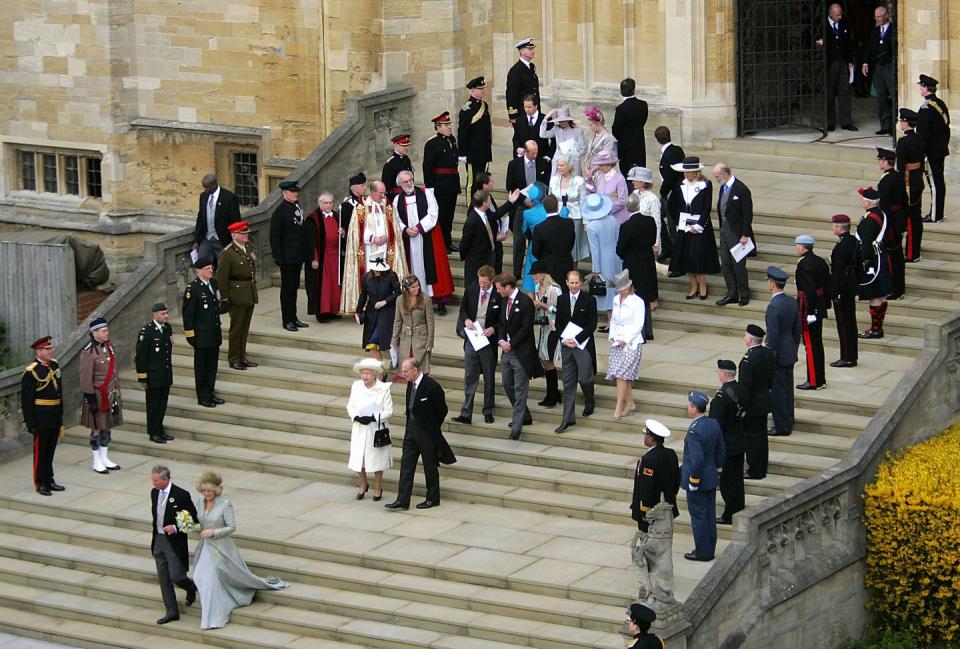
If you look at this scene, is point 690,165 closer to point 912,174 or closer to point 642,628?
point 912,174

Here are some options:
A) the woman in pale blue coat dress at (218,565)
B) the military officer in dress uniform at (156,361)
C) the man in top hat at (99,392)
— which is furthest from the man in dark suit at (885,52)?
the woman in pale blue coat dress at (218,565)

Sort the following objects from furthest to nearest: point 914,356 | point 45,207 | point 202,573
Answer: point 45,207 < point 914,356 < point 202,573

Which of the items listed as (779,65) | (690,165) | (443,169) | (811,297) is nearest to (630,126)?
(690,165)

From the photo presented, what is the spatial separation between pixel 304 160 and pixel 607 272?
5.57 meters

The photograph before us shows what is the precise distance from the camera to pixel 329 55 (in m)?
30.0

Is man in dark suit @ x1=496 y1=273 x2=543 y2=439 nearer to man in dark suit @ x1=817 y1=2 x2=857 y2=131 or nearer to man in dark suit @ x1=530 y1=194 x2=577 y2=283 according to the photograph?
man in dark suit @ x1=530 y1=194 x2=577 y2=283

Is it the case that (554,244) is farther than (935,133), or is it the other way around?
(935,133)

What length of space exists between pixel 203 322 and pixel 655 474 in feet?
22.2

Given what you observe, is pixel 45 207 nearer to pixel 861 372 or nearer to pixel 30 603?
pixel 30 603

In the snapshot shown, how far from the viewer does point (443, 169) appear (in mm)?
26812

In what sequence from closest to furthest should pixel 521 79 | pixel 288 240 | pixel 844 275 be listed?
pixel 844 275, pixel 288 240, pixel 521 79

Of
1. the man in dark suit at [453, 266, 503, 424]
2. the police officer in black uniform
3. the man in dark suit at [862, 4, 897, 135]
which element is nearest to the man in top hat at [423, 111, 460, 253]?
the man in dark suit at [453, 266, 503, 424]

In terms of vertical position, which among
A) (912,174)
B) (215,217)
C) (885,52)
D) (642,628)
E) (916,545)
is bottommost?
(916,545)

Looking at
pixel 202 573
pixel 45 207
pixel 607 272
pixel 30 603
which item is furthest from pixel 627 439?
pixel 45 207
